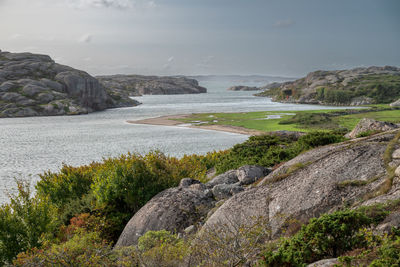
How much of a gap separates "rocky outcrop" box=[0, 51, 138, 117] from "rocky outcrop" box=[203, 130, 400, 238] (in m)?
91.6

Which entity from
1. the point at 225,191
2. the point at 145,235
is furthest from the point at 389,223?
the point at 225,191

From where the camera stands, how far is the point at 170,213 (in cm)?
1083

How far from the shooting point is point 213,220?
30.3ft

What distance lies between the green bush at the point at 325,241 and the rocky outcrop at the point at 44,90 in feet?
310

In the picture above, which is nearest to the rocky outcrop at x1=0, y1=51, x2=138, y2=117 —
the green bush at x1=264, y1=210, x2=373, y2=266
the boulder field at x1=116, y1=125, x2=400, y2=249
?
the boulder field at x1=116, y1=125, x2=400, y2=249

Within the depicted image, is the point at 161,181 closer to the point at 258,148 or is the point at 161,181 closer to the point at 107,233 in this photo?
the point at 107,233

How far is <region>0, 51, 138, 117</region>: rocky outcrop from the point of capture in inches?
3610

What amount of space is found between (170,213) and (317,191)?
4.81 meters

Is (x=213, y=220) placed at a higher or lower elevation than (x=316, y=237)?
lower

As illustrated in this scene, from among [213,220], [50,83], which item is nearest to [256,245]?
[213,220]

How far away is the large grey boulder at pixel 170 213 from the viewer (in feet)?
34.6

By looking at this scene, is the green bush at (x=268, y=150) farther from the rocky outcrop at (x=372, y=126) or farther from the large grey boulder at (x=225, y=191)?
the large grey boulder at (x=225, y=191)

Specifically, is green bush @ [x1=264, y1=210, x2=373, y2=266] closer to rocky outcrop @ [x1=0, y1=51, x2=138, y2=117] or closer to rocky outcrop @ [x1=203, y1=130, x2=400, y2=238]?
rocky outcrop @ [x1=203, y1=130, x2=400, y2=238]

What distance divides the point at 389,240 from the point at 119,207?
1069 centimetres
